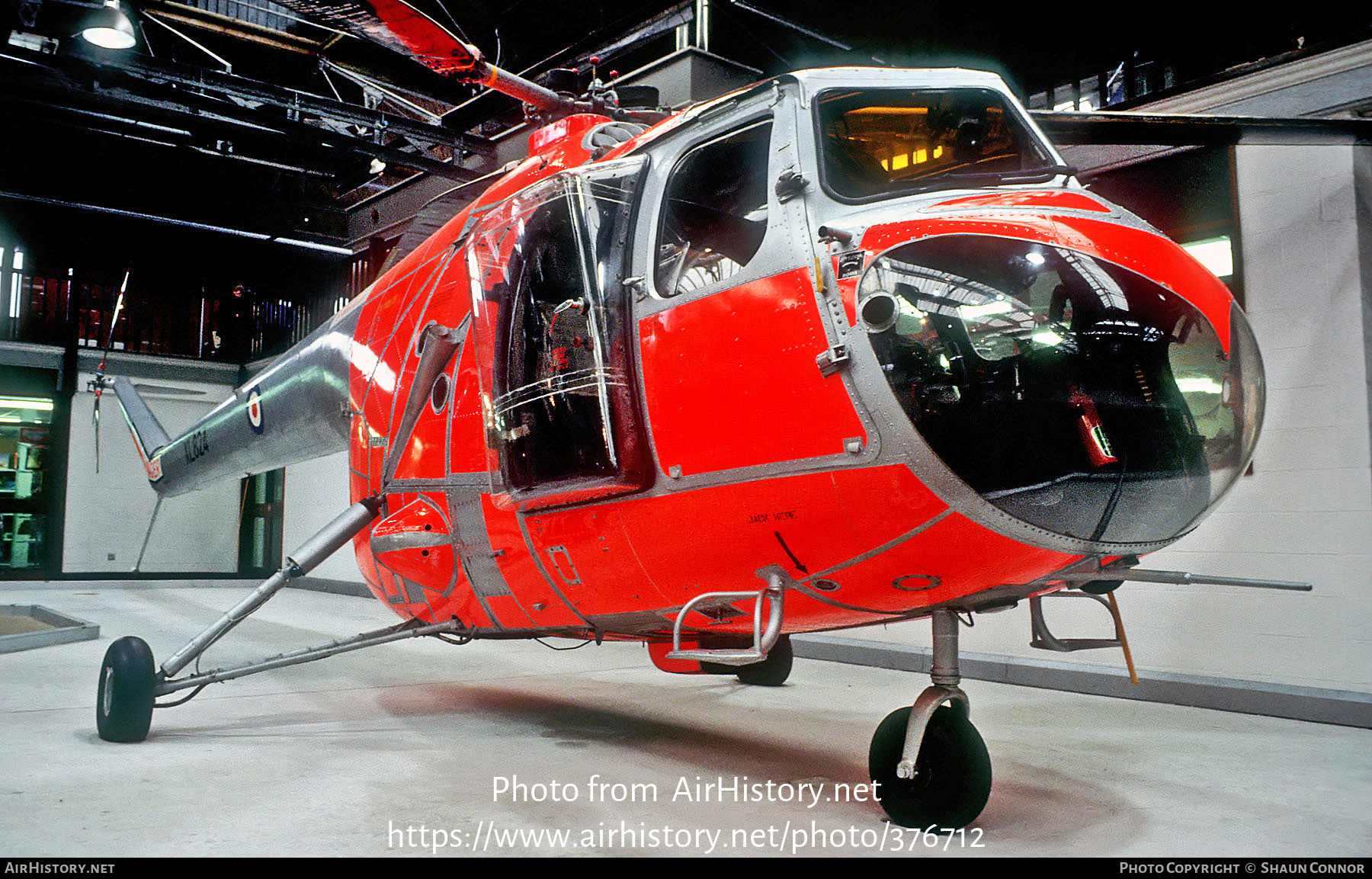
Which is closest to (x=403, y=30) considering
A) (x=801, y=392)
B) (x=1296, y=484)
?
(x=801, y=392)

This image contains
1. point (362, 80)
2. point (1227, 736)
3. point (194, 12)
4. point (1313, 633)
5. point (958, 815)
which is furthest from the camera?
point (194, 12)

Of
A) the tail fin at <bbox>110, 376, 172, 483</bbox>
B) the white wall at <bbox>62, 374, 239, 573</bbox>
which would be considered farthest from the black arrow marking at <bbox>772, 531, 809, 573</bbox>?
the white wall at <bbox>62, 374, 239, 573</bbox>

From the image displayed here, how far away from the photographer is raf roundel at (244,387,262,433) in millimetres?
6230

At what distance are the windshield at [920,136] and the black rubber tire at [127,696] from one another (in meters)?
3.86

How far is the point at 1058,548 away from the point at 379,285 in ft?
13.6

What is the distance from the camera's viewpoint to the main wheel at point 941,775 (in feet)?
9.37

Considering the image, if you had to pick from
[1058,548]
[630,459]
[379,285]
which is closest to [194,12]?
[379,285]

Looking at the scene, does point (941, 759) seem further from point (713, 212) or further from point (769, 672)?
point (769, 672)

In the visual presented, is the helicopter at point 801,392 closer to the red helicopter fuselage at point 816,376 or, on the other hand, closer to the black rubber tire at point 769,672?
the red helicopter fuselage at point 816,376

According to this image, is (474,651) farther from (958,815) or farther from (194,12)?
(194,12)

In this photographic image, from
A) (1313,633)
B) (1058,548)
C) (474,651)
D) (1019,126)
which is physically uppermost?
(1019,126)

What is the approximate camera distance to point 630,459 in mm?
2982

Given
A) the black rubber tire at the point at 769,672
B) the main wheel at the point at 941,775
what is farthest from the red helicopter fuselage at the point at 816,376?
the black rubber tire at the point at 769,672

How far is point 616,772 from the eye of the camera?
3.78m
